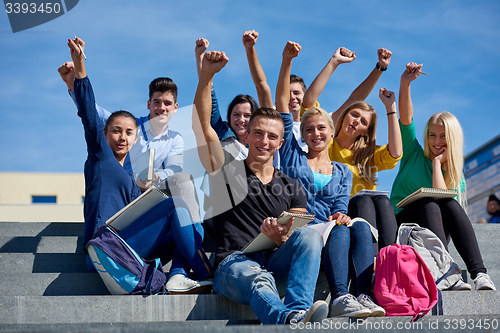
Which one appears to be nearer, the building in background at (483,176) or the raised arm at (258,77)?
the raised arm at (258,77)

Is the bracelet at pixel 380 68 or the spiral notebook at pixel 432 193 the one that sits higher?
the bracelet at pixel 380 68

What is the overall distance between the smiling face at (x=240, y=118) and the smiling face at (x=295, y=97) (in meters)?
0.59


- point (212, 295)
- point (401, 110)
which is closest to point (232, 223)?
point (212, 295)

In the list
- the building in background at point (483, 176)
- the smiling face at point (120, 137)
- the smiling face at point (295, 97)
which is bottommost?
the building in background at point (483, 176)

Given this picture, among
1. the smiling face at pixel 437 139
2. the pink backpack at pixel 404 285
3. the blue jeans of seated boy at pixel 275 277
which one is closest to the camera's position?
the blue jeans of seated boy at pixel 275 277

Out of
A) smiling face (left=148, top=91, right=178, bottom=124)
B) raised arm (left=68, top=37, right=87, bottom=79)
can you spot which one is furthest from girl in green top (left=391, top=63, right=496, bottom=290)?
raised arm (left=68, top=37, right=87, bottom=79)

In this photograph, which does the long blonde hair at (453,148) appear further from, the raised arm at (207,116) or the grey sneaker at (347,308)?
the raised arm at (207,116)

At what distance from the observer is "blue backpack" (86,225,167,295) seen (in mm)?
2705

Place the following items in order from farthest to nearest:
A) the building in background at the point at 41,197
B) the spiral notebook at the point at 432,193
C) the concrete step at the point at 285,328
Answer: the building in background at the point at 41,197 < the spiral notebook at the point at 432,193 < the concrete step at the point at 285,328

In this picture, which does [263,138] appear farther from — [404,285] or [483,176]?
[483,176]

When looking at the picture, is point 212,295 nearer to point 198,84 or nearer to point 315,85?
point 198,84

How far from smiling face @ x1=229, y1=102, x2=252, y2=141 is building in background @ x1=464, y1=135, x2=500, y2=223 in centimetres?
1599

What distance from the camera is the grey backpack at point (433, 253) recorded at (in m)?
3.09

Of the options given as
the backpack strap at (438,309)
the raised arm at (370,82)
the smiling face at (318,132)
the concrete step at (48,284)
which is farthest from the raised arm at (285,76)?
the concrete step at (48,284)
